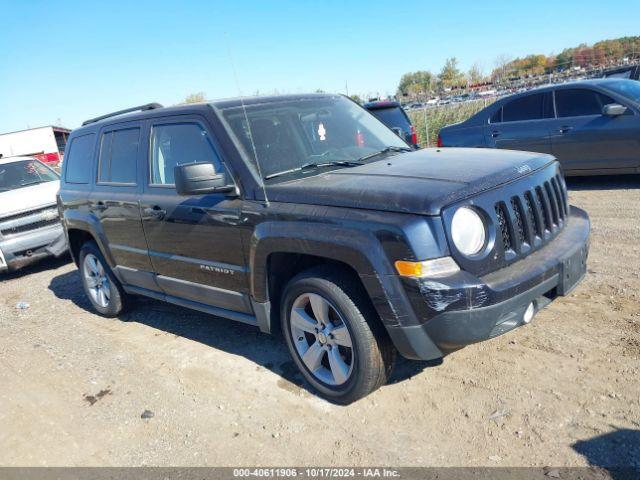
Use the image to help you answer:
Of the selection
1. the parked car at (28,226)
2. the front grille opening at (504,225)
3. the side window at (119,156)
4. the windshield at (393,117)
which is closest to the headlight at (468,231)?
the front grille opening at (504,225)

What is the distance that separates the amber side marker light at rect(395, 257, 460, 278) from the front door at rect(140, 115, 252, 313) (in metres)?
1.28

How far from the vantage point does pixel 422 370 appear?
3.62 metres

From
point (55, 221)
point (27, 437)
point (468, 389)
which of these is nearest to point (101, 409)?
point (27, 437)

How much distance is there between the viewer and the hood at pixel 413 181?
2834 mm

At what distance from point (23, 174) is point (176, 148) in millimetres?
6442

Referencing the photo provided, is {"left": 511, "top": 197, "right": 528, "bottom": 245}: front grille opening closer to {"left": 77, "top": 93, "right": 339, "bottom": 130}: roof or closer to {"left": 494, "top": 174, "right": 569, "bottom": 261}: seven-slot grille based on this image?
{"left": 494, "top": 174, "right": 569, "bottom": 261}: seven-slot grille

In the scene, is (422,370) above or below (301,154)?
below

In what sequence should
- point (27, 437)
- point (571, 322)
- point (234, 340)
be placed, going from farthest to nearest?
point (234, 340) < point (571, 322) < point (27, 437)

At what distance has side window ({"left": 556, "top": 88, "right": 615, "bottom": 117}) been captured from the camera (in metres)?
7.76

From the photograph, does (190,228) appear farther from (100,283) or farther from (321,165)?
(100,283)

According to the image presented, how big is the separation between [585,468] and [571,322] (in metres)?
1.58

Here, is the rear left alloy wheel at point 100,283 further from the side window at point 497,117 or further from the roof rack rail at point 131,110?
the side window at point 497,117

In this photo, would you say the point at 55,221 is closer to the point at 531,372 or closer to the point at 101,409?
the point at 101,409

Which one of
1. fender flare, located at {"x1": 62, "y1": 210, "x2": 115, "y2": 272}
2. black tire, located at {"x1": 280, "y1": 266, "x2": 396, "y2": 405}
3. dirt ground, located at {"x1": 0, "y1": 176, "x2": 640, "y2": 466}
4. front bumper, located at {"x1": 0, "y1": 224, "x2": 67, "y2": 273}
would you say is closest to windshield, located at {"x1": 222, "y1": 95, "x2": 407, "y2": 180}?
black tire, located at {"x1": 280, "y1": 266, "x2": 396, "y2": 405}
